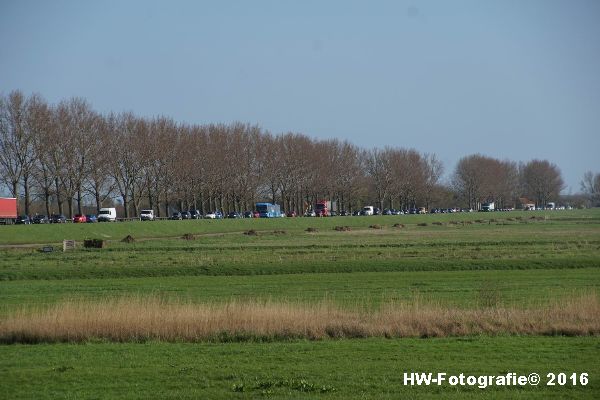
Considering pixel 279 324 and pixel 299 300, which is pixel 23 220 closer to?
pixel 299 300

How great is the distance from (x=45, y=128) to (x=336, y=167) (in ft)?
275

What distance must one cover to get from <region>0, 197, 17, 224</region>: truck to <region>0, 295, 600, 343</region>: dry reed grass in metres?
A: 79.8

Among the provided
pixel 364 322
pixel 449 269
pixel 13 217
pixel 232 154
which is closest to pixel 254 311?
pixel 364 322

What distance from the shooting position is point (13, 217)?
10038 cm

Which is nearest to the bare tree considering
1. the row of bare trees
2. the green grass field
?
the row of bare trees

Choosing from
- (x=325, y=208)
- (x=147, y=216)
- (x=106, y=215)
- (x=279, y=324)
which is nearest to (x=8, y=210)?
(x=106, y=215)

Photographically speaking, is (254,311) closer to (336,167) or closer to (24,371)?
(24,371)

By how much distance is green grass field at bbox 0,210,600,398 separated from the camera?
14.6 m

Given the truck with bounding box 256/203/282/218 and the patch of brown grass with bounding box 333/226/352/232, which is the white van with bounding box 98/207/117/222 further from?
the truck with bounding box 256/203/282/218

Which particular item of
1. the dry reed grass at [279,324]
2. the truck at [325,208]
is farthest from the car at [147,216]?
the dry reed grass at [279,324]

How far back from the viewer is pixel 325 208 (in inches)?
6767

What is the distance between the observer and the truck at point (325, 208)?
168188 mm

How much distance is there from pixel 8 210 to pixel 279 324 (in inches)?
3391

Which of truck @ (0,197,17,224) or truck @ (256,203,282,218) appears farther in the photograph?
truck @ (256,203,282,218)
